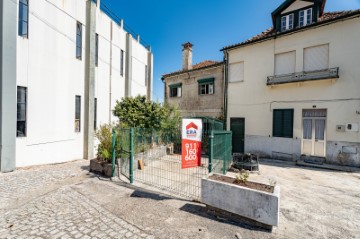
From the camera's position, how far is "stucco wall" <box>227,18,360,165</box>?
28.2ft

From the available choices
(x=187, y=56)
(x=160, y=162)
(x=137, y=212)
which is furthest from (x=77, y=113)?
(x=187, y=56)

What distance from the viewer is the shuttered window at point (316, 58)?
927cm

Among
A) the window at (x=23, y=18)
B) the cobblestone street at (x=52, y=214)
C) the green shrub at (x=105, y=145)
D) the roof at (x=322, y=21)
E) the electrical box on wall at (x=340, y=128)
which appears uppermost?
the roof at (x=322, y=21)

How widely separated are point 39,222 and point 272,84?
1185 centimetres

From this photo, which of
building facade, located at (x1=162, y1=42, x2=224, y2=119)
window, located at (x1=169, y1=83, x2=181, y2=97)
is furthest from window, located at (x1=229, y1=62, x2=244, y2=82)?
window, located at (x1=169, y1=83, x2=181, y2=97)

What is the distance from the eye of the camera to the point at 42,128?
8219 mm

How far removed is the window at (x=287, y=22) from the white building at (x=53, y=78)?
11.8 meters

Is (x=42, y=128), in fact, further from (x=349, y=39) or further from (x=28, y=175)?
(x=349, y=39)

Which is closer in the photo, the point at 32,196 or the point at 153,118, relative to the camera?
the point at 32,196

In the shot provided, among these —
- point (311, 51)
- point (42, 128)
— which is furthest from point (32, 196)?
point (311, 51)

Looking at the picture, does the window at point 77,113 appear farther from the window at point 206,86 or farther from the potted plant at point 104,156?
the window at point 206,86

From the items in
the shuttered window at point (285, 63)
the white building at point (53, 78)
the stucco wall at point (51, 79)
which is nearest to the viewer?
the white building at point (53, 78)

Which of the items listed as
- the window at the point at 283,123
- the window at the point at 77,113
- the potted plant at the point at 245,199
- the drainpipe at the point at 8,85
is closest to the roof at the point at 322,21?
the window at the point at 283,123

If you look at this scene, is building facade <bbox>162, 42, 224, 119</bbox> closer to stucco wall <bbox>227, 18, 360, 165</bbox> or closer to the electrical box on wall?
stucco wall <bbox>227, 18, 360, 165</bbox>
